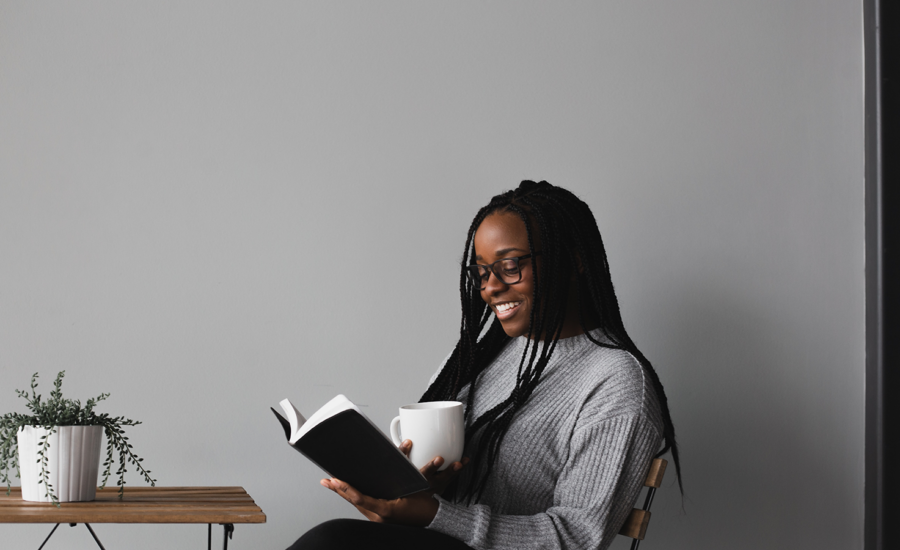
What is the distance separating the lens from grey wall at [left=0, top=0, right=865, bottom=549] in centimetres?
147

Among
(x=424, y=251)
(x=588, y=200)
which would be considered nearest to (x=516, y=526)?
(x=424, y=251)

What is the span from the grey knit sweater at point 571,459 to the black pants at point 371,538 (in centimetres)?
4

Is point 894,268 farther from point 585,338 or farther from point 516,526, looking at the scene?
point 516,526

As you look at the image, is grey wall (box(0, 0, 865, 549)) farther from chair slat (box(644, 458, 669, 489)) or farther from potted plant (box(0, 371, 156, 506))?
chair slat (box(644, 458, 669, 489))

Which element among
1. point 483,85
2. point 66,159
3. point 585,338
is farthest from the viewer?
point 483,85

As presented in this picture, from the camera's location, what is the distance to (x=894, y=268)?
154cm

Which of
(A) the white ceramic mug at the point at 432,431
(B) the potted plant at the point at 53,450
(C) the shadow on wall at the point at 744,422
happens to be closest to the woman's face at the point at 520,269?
(A) the white ceramic mug at the point at 432,431

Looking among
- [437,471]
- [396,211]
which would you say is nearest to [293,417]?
[437,471]

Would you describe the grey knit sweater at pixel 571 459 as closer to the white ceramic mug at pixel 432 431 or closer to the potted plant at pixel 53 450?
the white ceramic mug at pixel 432 431

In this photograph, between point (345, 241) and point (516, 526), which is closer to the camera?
point (516, 526)

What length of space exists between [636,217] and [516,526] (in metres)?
0.82

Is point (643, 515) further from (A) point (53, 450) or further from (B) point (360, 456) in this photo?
(A) point (53, 450)

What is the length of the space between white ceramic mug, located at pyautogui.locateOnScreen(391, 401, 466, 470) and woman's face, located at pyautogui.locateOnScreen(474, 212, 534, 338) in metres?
0.20

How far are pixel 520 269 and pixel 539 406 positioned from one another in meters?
0.22
